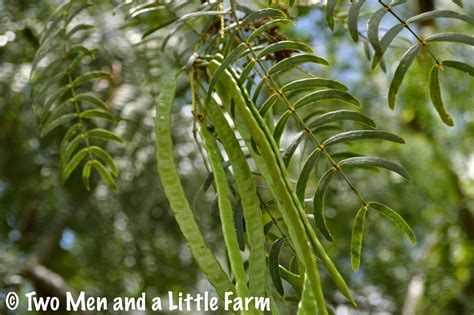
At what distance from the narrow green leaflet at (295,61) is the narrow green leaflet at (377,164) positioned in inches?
3.7

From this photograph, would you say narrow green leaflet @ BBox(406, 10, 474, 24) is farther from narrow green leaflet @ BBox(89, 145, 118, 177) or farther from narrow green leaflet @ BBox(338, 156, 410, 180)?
narrow green leaflet @ BBox(89, 145, 118, 177)

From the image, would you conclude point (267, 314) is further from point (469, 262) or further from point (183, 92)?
point (469, 262)

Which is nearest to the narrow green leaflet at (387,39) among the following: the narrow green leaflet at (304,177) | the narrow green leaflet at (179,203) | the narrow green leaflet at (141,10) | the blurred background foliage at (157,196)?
the narrow green leaflet at (304,177)

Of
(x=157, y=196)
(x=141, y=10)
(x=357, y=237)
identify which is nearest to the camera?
(x=357, y=237)

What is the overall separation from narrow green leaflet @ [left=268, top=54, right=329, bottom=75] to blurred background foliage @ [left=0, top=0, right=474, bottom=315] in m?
0.93

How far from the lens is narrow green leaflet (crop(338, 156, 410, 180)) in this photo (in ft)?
2.23

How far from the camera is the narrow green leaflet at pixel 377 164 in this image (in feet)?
2.23

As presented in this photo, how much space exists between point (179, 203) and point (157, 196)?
125cm

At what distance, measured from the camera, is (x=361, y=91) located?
8.45ft

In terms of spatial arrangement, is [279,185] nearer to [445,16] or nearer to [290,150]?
[290,150]

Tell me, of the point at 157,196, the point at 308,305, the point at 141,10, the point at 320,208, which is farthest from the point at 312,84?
the point at 157,196

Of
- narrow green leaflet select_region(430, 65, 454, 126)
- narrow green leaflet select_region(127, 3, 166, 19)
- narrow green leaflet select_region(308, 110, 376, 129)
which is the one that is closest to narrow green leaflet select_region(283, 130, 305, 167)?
narrow green leaflet select_region(308, 110, 376, 129)

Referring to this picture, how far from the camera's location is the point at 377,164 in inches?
27.0

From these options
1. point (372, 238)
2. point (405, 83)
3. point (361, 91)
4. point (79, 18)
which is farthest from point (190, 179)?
point (405, 83)
